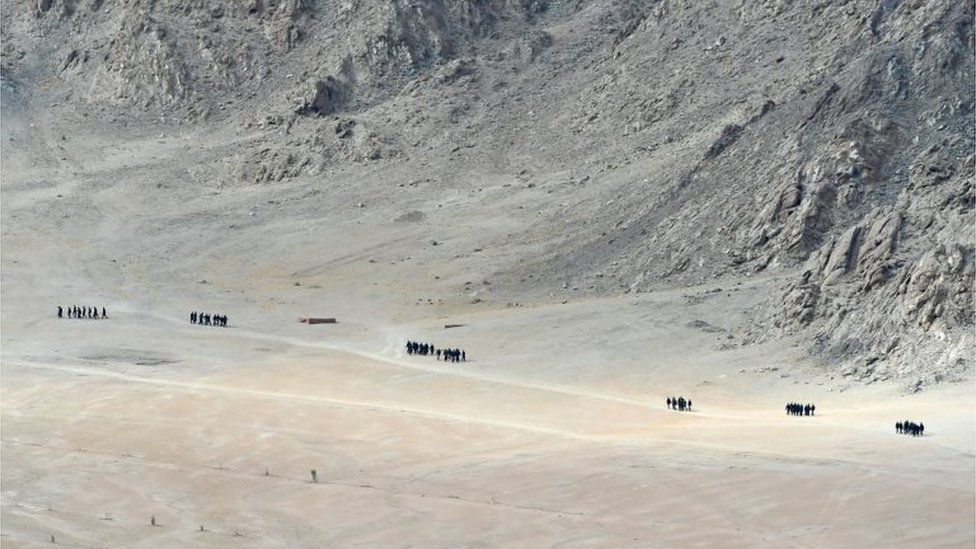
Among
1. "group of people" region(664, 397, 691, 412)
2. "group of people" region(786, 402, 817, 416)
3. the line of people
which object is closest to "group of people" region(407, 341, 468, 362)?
the line of people

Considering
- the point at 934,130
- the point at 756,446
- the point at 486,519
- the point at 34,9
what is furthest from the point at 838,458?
the point at 34,9

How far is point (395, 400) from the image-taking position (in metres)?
Result: 51.6

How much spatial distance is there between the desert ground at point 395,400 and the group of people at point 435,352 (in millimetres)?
745

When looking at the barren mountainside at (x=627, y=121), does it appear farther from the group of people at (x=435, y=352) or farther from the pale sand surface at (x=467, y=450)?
the group of people at (x=435, y=352)

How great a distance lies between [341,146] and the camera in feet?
312

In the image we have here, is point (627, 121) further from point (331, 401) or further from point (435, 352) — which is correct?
point (331, 401)

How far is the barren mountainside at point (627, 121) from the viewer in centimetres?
5894

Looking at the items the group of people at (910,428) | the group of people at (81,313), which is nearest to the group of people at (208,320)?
the group of people at (81,313)

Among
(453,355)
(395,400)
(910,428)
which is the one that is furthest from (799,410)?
(453,355)

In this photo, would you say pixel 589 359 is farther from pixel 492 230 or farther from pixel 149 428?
pixel 492 230

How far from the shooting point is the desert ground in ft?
113

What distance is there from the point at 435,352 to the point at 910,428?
23.1 meters

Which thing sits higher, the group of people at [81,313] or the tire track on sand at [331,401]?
the group of people at [81,313]

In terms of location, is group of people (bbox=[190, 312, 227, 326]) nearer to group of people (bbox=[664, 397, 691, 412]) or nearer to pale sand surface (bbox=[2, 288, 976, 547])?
pale sand surface (bbox=[2, 288, 976, 547])
